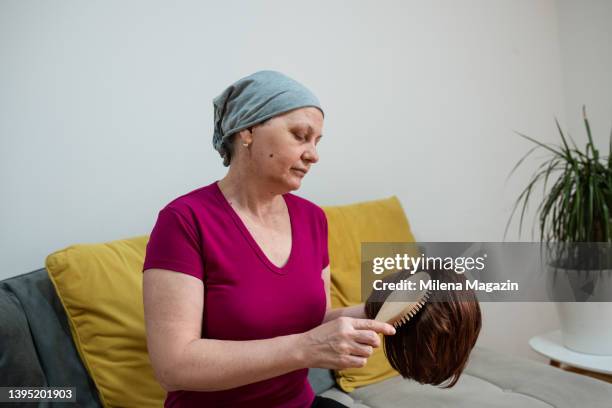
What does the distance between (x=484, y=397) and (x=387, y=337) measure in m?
0.53

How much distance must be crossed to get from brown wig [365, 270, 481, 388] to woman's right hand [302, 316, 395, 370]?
187 millimetres

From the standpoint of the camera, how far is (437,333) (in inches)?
43.1

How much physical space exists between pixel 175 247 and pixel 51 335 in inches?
18.4

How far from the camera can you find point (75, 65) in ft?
5.02

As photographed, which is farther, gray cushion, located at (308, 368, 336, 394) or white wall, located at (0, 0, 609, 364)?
gray cushion, located at (308, 368, 336, 394)

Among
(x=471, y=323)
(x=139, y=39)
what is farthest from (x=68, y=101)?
(x=471, y=323)

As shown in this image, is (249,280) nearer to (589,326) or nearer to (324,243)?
(324,243)

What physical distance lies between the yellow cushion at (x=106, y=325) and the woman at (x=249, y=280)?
216 millimetres

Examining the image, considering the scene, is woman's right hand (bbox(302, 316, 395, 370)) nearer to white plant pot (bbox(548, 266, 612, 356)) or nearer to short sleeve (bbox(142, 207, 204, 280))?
short sleeve (bbox(142, 207, 204, 280))

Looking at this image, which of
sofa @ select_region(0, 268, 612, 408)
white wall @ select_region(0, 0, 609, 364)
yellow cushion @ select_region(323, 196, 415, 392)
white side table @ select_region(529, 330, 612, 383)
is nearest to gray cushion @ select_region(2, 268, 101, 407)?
sofa @ select_region(0, 268, 612, 408)

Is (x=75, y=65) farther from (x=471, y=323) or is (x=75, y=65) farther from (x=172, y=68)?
(x=471, y=323)

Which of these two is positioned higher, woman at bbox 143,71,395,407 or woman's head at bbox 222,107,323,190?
woman's head at bbox 222,107,323,190

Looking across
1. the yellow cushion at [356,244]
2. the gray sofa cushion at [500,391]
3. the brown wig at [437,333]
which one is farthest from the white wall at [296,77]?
the brown wig at [437,333]

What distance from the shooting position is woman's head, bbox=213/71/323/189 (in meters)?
1.11
